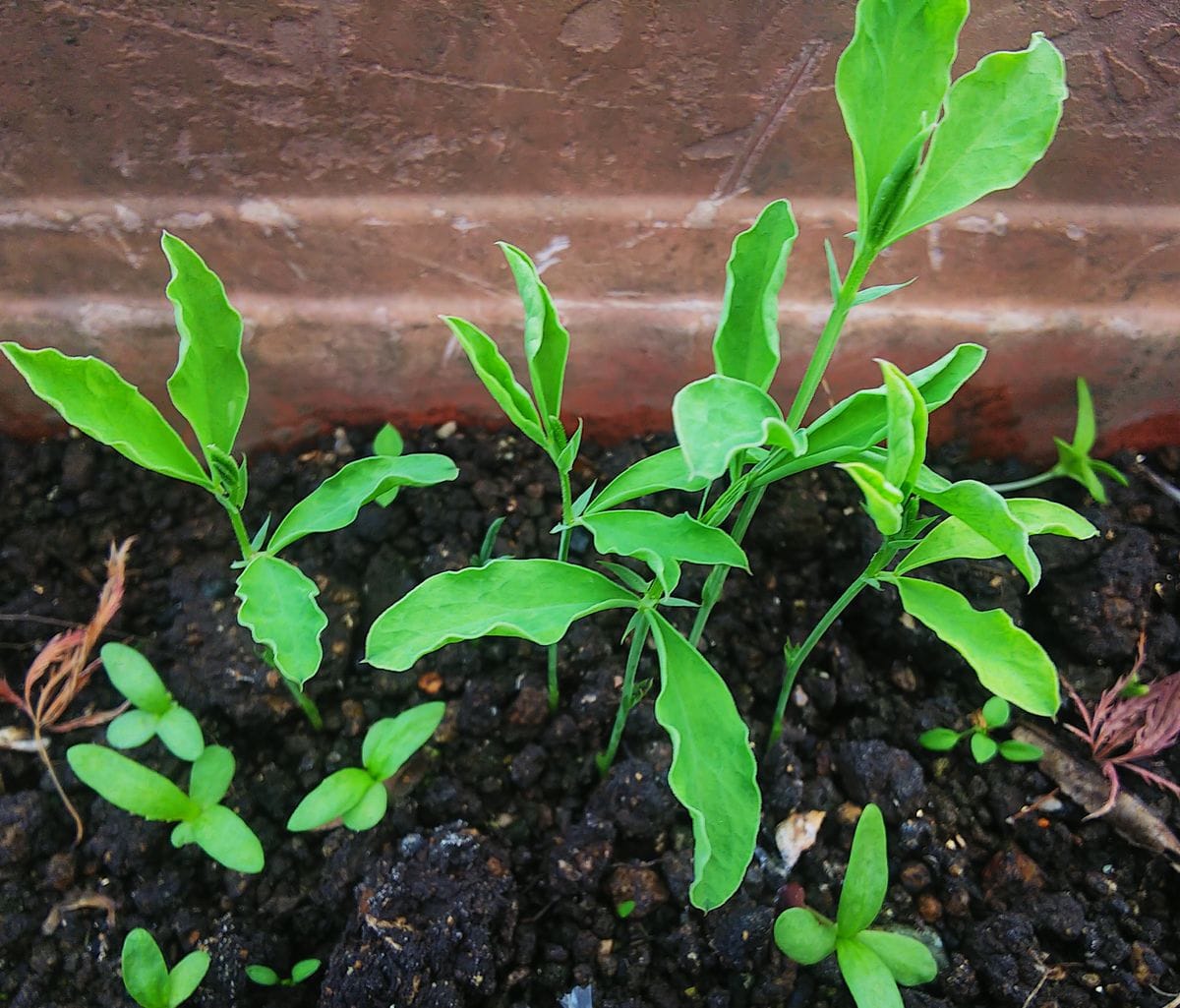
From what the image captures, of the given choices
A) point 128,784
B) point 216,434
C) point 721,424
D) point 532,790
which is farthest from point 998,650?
point 128,784

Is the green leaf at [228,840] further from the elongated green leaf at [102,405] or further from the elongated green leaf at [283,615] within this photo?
the elongated green leaf at [102,405]

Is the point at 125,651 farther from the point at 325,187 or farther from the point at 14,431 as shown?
the point at 325,187

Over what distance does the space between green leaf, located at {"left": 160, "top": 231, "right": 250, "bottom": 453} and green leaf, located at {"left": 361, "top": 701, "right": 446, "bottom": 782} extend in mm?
347

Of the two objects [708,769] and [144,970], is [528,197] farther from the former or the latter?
[144,970]

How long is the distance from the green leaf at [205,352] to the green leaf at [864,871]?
73 cm

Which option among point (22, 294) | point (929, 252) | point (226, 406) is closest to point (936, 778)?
point (929, 252)

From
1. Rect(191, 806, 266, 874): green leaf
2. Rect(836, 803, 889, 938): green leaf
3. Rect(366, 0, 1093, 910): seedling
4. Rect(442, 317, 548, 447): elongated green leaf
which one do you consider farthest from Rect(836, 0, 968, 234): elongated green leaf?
Rect(191, 806, 266, 874): green leaf

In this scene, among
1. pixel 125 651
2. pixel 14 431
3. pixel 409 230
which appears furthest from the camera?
pixel 14 431

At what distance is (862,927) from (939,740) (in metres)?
0.28

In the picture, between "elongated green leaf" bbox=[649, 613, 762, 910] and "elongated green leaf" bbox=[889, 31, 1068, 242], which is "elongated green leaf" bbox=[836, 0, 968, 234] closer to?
"elongated green leaf" bbox=[889, 31, 1068, 242]

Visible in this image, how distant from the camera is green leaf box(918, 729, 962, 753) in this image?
1099 millimetres

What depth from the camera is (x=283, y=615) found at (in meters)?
0.85

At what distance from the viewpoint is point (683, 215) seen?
1.16m

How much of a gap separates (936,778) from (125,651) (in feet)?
3.16
